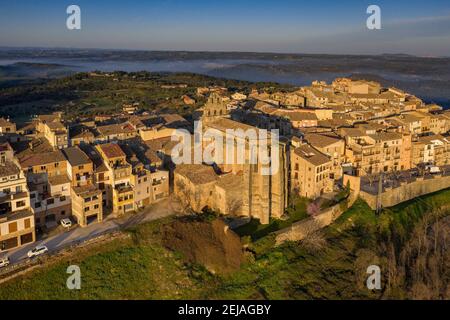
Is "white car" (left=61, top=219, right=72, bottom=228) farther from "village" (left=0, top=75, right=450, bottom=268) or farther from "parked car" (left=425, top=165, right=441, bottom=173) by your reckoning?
"parked car" (left=425, top=165, right=441, bottom=173)

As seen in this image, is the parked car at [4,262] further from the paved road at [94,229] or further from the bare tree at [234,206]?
the bare tree at [234,206]

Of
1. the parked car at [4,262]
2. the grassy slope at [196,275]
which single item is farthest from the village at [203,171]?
the grassy slope at [196,275]

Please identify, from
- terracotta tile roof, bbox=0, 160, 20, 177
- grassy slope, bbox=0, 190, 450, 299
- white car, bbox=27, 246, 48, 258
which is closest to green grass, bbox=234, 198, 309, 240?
grassy slope, bbox=0, 190, 450, 299

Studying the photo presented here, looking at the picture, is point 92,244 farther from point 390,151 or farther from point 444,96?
point 444,96

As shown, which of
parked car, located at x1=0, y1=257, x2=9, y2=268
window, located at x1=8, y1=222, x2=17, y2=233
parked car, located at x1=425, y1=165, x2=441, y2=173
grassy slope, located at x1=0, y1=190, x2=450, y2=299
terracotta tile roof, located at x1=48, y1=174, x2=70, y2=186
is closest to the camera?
parked car, located at x1=0, y1=257, x2=9, y2=268

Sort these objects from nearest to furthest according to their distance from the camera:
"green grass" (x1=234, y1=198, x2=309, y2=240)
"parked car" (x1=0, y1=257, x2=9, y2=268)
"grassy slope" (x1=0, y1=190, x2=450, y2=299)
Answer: "parked car" (x1=0, y1=257, x2=9, y2=268), "grassy slope" (x1=0, y1=190, x2=450, y2=299), "green grass" (x1=234, y1=198, x2=309, y2=240)

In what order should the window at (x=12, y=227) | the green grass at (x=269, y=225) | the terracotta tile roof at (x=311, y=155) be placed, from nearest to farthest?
the window at (x=12, y=227) → the green grass at (x=269, y=225) → the terracotta tile roof at (x=311, y=155)

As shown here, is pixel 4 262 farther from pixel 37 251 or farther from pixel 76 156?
pixel 76 156
